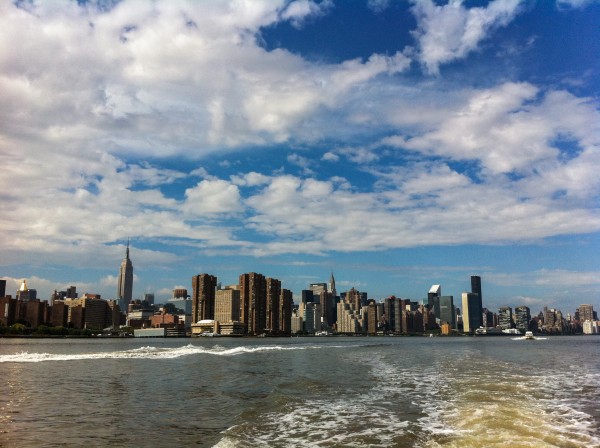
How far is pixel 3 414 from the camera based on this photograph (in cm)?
2609

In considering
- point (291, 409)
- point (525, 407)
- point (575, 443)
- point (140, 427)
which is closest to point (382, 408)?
point (291, 409)

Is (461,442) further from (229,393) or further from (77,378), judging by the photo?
(77,378)

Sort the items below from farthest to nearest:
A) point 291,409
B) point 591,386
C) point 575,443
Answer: point 591,386 → point 291,409 → point 575,443

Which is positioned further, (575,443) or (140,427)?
(140,427)

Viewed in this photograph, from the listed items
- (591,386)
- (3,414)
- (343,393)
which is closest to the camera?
(3,414)

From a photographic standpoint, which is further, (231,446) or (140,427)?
(140,427)

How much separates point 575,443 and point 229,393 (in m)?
23.7

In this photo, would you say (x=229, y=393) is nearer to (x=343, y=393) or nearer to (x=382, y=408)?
(x=343, y=393)

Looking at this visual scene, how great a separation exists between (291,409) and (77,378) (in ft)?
92.7

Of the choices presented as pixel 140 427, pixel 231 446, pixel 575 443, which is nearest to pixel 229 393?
pixel 140 427

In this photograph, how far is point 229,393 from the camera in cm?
3559

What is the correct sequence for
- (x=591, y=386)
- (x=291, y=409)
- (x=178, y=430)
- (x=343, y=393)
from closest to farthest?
(x=178, y=430) → (x=291, y=409) → (x=343, y=393) → (x=591, y=386)

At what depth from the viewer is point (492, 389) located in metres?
34.2

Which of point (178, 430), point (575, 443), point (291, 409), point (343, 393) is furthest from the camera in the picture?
point (343, 393)
